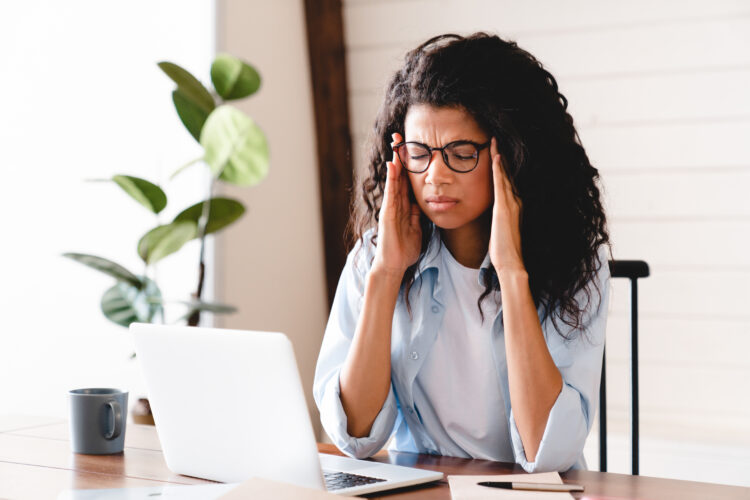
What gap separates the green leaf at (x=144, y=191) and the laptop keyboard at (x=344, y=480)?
49.3 inches

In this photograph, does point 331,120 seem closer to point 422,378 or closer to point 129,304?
point 129,304

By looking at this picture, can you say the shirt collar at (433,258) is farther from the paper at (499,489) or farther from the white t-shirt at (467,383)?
the paper at (499,489)

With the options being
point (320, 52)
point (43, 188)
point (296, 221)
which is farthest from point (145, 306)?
point (320, 52)

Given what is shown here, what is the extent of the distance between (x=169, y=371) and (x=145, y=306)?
113 centimetres

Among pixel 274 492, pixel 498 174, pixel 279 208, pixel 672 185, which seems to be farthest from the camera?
pixel 279 208

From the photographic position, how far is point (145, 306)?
2.17 meters

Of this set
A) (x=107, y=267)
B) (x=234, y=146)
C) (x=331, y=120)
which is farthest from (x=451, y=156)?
(x=331, y=120)


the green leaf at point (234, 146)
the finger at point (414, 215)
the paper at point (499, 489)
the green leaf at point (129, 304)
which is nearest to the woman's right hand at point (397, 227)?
the finger at point (414, 215)

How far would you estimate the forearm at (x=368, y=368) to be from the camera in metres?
1.35

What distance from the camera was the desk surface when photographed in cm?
104

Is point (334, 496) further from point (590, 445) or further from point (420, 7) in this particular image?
point (420, 7)

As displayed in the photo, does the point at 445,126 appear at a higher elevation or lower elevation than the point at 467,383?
higher

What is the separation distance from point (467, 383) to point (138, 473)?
0.56 meters

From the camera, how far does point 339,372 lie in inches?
55.3
